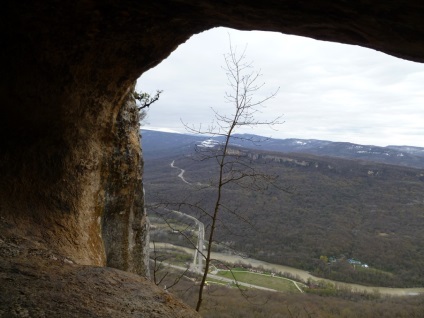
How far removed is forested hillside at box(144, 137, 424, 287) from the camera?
41.1 m

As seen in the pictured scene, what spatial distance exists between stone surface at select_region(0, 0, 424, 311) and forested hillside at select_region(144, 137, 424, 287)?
2198 cm

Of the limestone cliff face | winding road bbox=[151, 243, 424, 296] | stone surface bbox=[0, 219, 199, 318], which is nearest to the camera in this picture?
stone surface bbox=[0, 219, 199, 318]

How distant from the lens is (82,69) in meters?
5.98

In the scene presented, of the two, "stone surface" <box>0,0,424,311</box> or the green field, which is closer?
"stone surface" <box>0,0,424,311</box>

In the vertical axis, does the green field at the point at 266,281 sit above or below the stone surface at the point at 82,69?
below

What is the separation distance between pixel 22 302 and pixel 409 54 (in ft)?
15.3

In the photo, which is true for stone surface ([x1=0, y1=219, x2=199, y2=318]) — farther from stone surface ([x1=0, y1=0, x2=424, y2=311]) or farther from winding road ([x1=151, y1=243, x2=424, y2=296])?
winding road ([x1=151, y1=243, x2=424, y2=296])

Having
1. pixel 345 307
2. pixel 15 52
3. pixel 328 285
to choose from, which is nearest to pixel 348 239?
pixel 328 285

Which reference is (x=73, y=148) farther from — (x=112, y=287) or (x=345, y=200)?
(x=345, y=200)

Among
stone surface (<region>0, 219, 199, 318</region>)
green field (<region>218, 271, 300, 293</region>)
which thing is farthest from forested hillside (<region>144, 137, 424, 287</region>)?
stone surface (<region>0, 219, 199, 318</region>)

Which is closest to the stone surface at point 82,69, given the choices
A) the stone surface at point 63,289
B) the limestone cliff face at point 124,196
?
the stone surface at point 63,289

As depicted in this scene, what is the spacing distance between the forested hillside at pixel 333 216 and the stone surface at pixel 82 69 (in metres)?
22.0

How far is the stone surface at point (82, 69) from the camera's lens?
13.7 ft

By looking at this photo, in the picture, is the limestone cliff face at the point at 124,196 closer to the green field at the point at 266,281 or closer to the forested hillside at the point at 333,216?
the forested hillside at the point at 333,216
